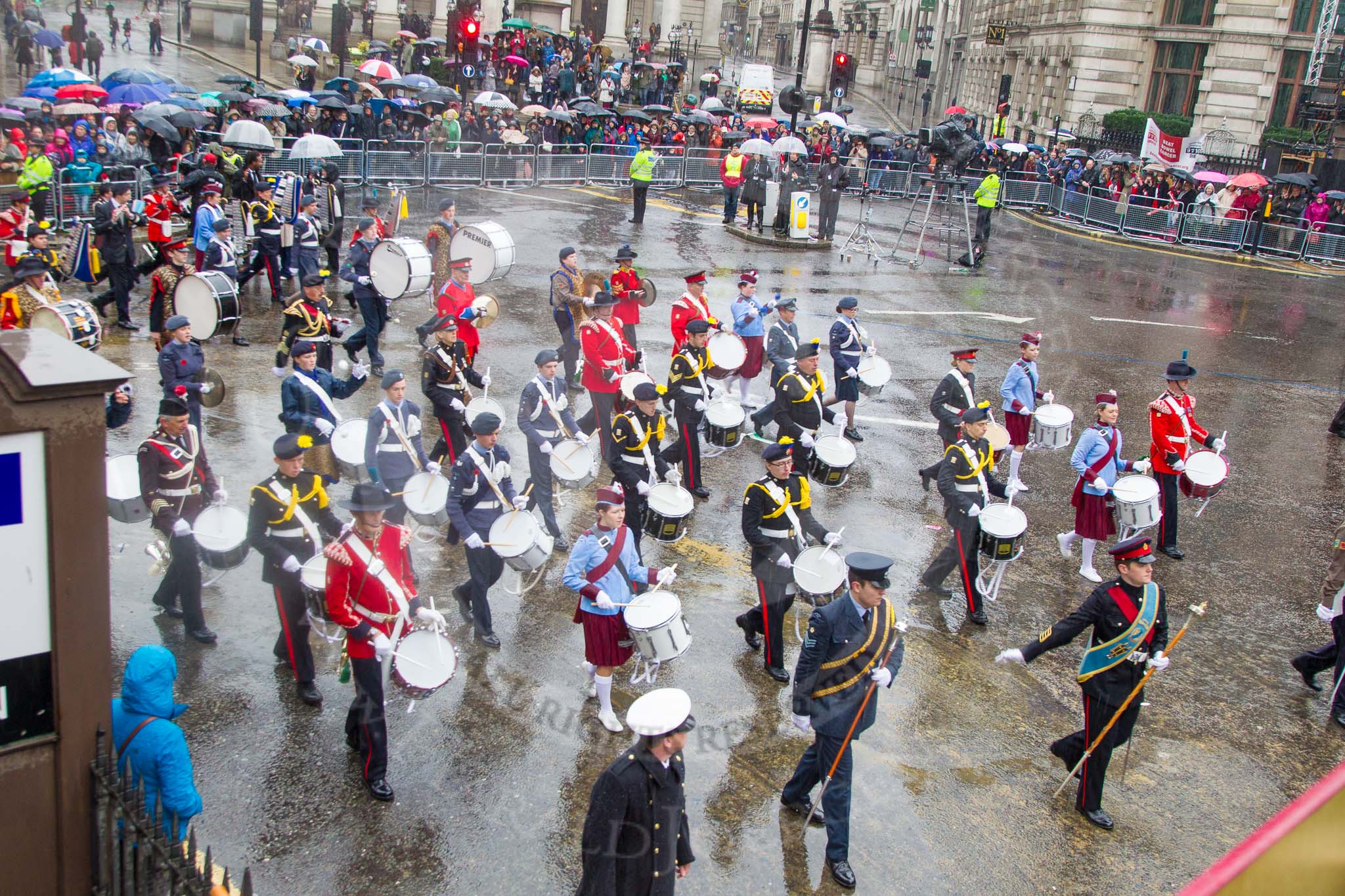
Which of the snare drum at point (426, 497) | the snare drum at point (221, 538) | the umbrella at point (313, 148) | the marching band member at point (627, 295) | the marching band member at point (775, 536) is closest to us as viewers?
the snare drum at point (221, 538)

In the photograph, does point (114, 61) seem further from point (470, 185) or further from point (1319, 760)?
point (1319, 760)

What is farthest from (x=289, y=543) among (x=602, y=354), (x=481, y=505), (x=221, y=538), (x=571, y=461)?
(x=602, y=354)

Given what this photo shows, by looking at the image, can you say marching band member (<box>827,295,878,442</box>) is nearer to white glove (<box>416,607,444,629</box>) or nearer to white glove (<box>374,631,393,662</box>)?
white glove (<box>416,607,444,629</box>)

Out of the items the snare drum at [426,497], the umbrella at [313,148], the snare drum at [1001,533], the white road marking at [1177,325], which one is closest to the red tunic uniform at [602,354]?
the snare drum at [426,497]

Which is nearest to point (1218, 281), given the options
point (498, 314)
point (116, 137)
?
point (498, 314)

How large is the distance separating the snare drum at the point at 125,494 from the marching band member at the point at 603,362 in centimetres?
465

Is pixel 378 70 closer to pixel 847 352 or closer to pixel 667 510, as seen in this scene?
pixel 847 352

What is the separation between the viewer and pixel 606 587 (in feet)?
25.1

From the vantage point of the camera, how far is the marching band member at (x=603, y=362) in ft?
38.4

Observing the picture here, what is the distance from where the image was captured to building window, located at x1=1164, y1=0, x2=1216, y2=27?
41.7 metres

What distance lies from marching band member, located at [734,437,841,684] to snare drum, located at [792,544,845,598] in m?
0.07

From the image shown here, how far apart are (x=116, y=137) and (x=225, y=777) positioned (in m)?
19.3

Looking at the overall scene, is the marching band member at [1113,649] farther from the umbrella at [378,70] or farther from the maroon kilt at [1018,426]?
the umbrella at [378,70]

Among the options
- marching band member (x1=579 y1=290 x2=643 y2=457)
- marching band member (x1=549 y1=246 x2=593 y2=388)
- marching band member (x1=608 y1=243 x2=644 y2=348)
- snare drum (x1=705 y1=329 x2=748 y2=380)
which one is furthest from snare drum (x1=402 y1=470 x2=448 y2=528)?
marching band member (x1=608 y1=243 x2=644 y2=348)
